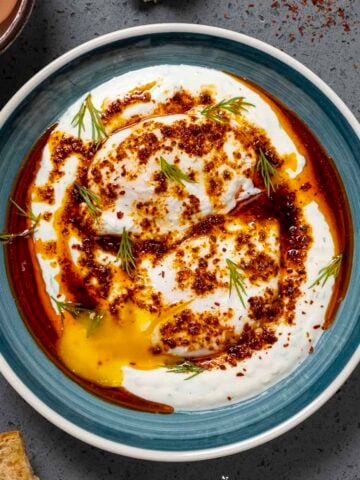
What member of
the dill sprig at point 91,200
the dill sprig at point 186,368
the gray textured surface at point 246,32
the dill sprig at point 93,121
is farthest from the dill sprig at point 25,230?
the dill sprig at point 186,368

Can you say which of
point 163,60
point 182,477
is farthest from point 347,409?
point 163,60

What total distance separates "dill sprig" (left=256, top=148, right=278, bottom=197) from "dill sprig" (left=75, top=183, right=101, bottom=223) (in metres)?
0.40

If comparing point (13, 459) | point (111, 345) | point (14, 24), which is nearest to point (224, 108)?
point (14, 24)

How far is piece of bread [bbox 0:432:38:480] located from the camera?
1.62m

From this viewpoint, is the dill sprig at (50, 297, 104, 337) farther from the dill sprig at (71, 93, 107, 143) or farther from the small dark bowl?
the small dark bowl

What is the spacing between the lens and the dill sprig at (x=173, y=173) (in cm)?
152

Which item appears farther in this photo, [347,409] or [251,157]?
[347,409]

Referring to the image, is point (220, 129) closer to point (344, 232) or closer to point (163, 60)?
point (163, 60)

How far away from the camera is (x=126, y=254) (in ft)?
5.14

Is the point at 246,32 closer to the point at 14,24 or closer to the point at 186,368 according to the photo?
the point at 14,24

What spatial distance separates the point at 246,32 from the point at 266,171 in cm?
41

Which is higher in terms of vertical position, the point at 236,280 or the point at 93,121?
the point at 93,121

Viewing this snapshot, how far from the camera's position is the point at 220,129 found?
1538mm

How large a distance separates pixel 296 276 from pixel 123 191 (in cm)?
47
